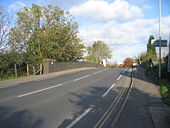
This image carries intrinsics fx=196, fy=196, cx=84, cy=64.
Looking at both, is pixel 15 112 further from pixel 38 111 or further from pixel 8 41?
pixel 8 41

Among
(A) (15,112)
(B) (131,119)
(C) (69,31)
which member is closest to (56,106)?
(A) (15,112)

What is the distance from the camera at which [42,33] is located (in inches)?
1284

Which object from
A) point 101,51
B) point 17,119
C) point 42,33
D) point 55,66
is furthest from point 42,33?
point 101,51

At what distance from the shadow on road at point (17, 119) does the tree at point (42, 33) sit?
21.5m

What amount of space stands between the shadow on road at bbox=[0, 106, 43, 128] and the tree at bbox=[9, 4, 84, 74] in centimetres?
2148

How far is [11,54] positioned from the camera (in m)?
24.3

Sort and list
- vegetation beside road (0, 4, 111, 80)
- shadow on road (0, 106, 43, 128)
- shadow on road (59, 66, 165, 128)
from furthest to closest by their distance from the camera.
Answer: vegetation beside road (0, 4, 111, 80), shadow on road (59, 66, 165, 128), shadow on road (0, 106, 43, 128)

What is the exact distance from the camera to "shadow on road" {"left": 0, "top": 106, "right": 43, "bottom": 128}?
5.80 metres

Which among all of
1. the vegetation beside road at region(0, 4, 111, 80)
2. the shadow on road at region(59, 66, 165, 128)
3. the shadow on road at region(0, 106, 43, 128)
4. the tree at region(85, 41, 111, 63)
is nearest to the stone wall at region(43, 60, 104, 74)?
the vegetation beside road at region(0, 4, 111, 80)

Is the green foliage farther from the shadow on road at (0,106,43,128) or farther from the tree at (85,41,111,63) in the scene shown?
the tree at (85,41,111,63)

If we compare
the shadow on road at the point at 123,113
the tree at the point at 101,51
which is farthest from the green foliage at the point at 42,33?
the tree at the point at 101,51

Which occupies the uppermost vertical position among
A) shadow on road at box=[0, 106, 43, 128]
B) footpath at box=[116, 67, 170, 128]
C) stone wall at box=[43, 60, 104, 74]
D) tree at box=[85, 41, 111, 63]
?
tree at box=[85, 41, 111, 63]

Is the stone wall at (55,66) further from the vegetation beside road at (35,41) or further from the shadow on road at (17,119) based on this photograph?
the shadow on road at (17,119)

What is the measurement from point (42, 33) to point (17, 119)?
27.6 metres
